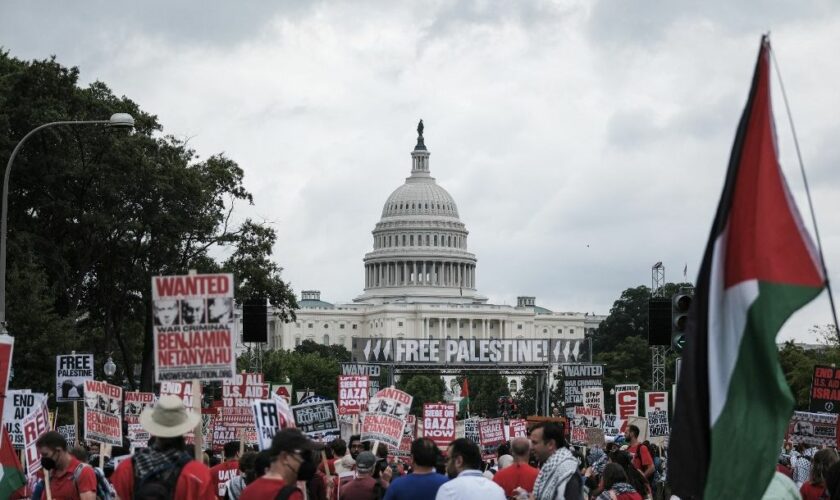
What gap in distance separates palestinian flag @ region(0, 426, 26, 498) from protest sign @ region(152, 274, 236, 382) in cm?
257

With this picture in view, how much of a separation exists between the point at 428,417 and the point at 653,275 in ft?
134

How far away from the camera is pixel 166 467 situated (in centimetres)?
880

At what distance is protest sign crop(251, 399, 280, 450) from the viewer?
12594mm

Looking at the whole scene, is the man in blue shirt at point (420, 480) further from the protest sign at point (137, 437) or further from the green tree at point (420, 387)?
the green tree at point (420, 387)

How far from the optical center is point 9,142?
152 ft

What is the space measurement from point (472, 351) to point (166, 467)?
76250 millimetres

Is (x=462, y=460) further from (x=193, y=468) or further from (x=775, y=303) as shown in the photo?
(x=775, y=303)

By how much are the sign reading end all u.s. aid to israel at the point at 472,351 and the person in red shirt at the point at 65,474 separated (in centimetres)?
6962

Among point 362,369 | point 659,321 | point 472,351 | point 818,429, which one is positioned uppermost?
point 472,351

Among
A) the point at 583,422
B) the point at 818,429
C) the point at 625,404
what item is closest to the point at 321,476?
the point at 818,429

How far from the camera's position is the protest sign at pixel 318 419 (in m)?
17.6

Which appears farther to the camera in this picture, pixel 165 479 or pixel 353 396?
pixel 353 396

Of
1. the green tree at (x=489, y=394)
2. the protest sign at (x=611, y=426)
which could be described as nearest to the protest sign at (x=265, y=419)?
the protest sign at (x=611, y=426)

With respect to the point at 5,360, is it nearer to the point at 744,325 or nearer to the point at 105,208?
the point at 744,325
